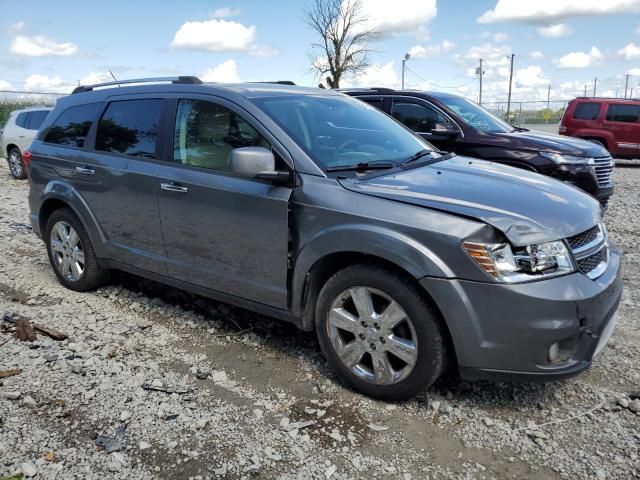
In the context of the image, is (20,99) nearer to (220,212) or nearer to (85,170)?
(85,170)

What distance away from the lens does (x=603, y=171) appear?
755 centimetres

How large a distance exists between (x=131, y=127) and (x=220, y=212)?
1.28 meters

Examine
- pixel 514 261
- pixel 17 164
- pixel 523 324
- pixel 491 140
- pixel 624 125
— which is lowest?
pixel 17 164

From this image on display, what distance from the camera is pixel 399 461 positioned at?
271 cm

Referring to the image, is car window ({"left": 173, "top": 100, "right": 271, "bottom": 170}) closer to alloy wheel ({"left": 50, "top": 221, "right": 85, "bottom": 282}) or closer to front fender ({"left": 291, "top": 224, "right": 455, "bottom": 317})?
front fender ({"left": 291, "top": 224, "right": 455, "bottom": 317})

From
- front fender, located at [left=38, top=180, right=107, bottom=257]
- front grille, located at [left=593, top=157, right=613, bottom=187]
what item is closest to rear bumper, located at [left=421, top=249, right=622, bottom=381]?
front fender, located at [left=38, top=180, right=107, bottom=257]

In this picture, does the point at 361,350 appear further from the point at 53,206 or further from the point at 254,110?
the point at 53,206

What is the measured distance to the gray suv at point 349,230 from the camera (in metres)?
2.74

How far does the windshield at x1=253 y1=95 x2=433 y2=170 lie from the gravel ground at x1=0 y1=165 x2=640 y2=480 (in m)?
1.39

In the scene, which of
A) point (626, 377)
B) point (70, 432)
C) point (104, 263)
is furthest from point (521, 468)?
point (104, 263)

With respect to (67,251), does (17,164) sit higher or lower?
lower

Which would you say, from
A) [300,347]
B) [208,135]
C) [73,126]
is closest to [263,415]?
[300,347]

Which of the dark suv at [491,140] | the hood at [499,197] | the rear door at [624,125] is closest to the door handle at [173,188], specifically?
the hood at [499,197]

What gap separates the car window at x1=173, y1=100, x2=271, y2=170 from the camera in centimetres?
364
